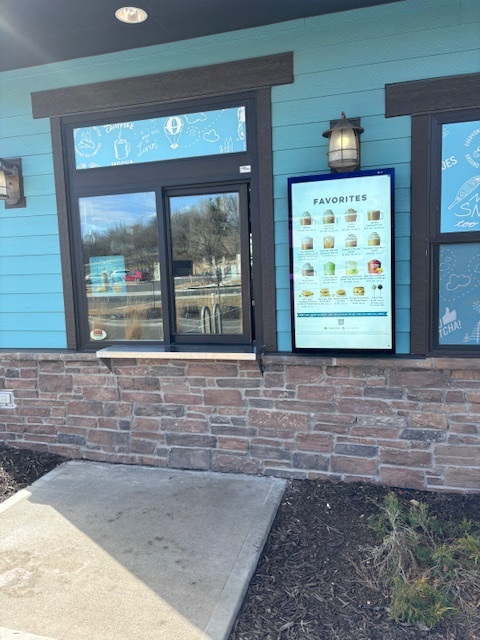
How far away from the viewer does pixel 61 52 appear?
3762 millimetres

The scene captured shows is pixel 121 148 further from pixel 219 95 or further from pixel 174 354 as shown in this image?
pixel 174 354

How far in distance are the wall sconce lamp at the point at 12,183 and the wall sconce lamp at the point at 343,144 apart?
2558 millimetres

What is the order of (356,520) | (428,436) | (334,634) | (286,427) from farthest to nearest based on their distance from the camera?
(286,427)
(428,436)
(356,520)
(334,634)

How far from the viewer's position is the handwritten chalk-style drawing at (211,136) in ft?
12.0

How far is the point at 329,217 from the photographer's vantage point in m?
3.43

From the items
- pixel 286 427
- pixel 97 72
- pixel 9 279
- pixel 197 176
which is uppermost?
pixel 97 72

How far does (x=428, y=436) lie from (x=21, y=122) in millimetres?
4079

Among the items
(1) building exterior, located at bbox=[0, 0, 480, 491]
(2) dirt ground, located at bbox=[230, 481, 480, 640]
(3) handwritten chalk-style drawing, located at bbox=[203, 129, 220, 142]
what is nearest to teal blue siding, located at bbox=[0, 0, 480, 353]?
(1) building exterior, located at bbox=[0, 0, 480, 491]

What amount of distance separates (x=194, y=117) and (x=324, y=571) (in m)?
3.21

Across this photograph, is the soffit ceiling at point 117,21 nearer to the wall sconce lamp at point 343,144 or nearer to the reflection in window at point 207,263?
the wall sconce lamp at point 343,144

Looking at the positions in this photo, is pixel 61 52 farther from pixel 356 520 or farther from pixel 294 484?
pixel 356 520

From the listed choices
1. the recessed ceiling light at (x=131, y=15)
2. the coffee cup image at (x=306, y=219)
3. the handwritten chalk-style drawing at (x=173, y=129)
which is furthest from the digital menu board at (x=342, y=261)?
the recessed ceiling light at (x=131, y=15)

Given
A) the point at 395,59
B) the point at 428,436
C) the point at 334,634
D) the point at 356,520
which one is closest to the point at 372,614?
the point at 334,634

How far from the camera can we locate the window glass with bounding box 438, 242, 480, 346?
3.27m
